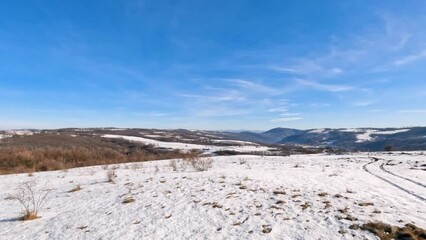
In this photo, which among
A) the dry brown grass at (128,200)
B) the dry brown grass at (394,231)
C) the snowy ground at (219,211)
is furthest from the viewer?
the dry brown grass at (128,200)

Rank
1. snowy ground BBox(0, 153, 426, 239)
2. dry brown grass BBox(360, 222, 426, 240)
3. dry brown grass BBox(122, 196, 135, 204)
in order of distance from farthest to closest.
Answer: dry brown grass BBox(122, 196, 135, 204)
snowy ground BBox(0, 153, 426, 239)
dry brown grass BBox(360, 222, 426, 240)

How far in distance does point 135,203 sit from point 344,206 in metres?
8.60

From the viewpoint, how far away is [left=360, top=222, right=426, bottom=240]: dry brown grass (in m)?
8.61

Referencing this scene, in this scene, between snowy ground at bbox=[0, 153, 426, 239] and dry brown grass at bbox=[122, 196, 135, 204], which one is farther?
dry brown grass at bbox=[122, 196, 135, 204]

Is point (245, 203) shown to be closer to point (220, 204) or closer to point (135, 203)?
point (220, 204)

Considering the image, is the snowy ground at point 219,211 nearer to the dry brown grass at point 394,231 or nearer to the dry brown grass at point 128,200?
the dry brown grass at point 128,200

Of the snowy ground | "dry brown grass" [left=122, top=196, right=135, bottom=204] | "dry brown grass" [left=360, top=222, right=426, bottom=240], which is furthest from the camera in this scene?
"dry brown grass" [left=122, top=196, right=135, bottom=204]

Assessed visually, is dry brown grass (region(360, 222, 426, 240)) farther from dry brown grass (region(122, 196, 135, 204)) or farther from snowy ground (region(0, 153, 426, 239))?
dry brown grass (region(122, 196, 135, 204))

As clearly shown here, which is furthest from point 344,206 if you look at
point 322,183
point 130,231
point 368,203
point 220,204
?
point 130,231

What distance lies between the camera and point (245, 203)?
41.6ft

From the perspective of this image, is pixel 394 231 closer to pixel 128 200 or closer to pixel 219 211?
pixel 219 211

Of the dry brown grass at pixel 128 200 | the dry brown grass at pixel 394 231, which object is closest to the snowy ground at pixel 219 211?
the dry brown grass at pixel 128 200

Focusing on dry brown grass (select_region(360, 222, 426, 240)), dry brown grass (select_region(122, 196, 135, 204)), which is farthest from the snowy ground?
dry brown grass (select_region(360, 222, 426, 240))

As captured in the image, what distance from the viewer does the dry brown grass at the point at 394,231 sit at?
8.61 meters
